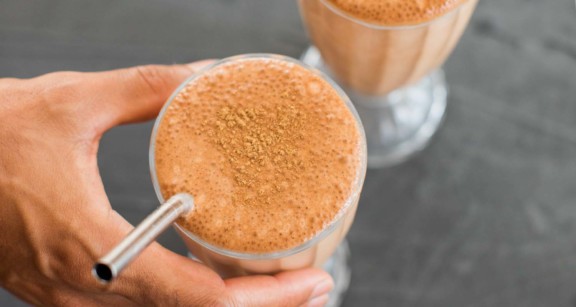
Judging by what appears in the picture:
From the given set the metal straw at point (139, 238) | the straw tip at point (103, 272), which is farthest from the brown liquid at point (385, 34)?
the straw tip at point (103, 272)

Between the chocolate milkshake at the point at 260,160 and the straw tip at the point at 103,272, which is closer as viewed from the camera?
the straw tip at the point at 103,272

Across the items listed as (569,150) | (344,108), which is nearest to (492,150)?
(569,150)

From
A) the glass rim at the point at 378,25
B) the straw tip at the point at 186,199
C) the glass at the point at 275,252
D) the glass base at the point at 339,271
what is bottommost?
the glass base at the point at 339,271

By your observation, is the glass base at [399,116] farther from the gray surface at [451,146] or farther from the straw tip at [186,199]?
the straw tip at [186,199]

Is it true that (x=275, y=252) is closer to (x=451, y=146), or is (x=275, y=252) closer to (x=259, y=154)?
(x=259, y=154)

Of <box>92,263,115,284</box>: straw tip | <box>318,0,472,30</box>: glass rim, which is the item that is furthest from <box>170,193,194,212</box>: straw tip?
<box>318,0,472,30</box>: glass rim

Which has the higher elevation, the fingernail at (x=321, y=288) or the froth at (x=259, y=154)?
the froth at (x=259, y=154)

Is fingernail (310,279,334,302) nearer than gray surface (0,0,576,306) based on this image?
→ Yes

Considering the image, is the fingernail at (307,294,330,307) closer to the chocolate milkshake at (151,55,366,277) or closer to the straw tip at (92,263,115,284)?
the chocolate milkshake at (151,55,366,277)
